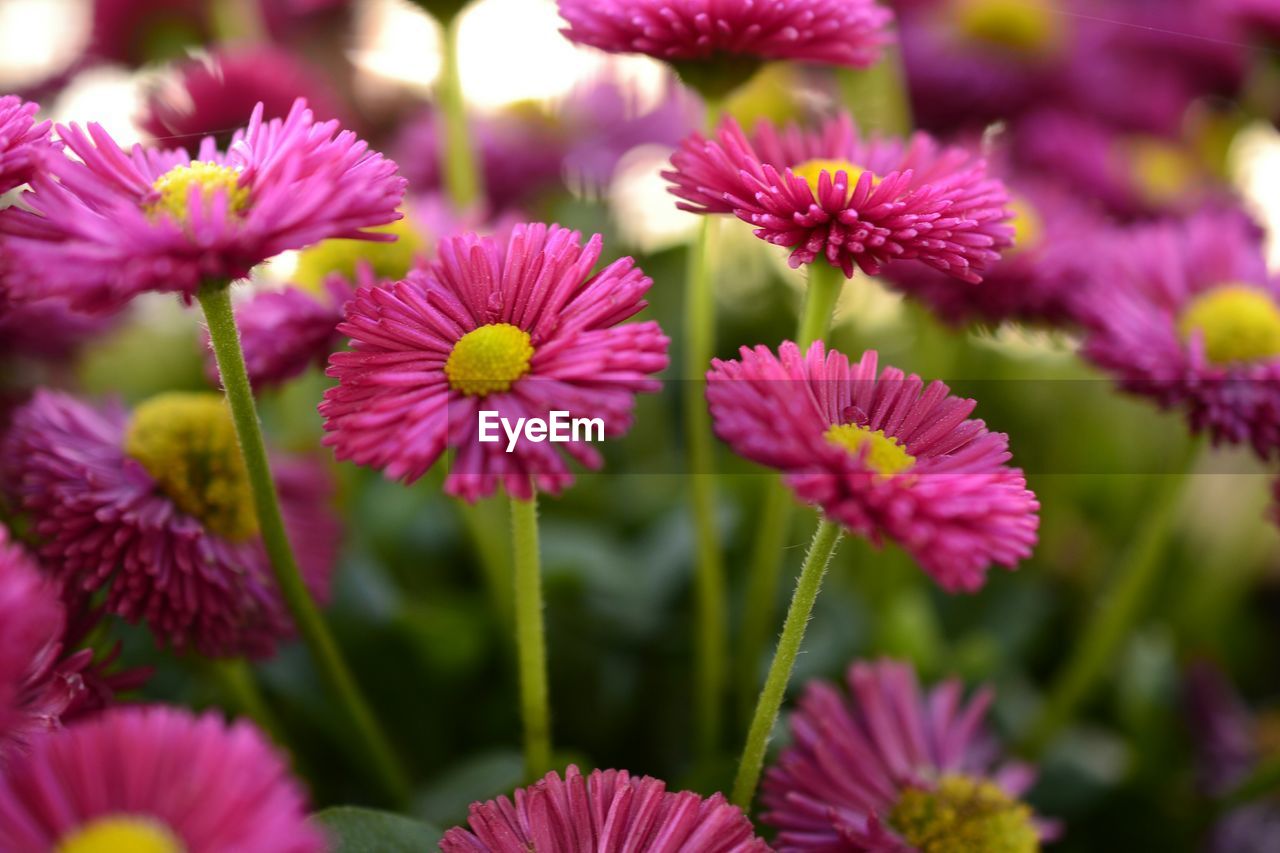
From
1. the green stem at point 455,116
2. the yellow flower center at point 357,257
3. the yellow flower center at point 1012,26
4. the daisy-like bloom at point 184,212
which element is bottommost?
the daisy-like bloom at point 184,212

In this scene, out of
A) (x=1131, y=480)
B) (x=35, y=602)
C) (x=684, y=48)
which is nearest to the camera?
(x=35, y=602)

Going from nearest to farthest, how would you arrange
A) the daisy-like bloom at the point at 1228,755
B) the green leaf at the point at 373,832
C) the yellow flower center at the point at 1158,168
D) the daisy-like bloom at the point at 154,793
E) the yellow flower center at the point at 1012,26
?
the daisy-like bloom at the point at 154,793, the green leaf at the point at 373,832, the daisy-like bloom at the point at 1228,755, the yellow flower center at the point at 1158,168, the yellow flower center at the point at 1012,26

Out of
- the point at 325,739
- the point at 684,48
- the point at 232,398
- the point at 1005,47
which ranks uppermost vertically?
the point at 1005,47

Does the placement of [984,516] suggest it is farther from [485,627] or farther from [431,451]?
[485,627]

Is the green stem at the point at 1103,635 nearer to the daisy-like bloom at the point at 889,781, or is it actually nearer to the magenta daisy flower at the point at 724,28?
the daisy-like bloom at the point at 889,781

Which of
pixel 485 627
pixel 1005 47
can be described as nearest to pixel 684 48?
pixel 485 627

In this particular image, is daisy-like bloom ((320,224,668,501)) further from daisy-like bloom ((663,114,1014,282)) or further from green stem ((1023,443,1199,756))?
green stem ((1023,443,1199,756))

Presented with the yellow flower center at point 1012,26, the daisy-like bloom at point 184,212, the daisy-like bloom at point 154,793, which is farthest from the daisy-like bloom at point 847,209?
the yellow flower center at point 1012,26
